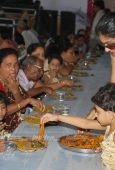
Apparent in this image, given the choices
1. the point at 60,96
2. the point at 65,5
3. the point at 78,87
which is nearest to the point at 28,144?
the point at 60,96

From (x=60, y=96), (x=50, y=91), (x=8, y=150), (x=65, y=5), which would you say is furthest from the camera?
(x=65, y=5)

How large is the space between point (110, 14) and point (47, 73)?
217cm

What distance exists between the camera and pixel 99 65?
6262 mm

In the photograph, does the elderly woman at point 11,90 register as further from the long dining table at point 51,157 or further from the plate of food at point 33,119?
the long dining table at point 51,157

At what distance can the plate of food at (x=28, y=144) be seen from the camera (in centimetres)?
228

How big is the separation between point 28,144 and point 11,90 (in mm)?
984

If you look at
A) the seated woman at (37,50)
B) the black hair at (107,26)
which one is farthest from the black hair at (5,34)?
the black hair at (107,26)

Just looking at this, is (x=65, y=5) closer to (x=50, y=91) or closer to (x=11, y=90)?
(x=50, y=91)

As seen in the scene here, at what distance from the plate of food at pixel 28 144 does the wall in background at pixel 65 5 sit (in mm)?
8905

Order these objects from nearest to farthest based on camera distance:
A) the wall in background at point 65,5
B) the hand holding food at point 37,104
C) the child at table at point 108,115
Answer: the child at table at point 108,115 → the hand holding food at point 37,104 → the wall in background at point 65,5

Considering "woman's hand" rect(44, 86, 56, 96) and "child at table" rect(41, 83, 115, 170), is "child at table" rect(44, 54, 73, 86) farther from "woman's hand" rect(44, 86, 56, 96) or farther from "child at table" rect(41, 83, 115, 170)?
"child at table" rect(41, 83, 115, 170)

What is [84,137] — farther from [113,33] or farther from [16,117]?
[16,117]

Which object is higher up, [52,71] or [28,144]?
[52,71]

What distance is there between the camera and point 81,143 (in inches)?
92.4
